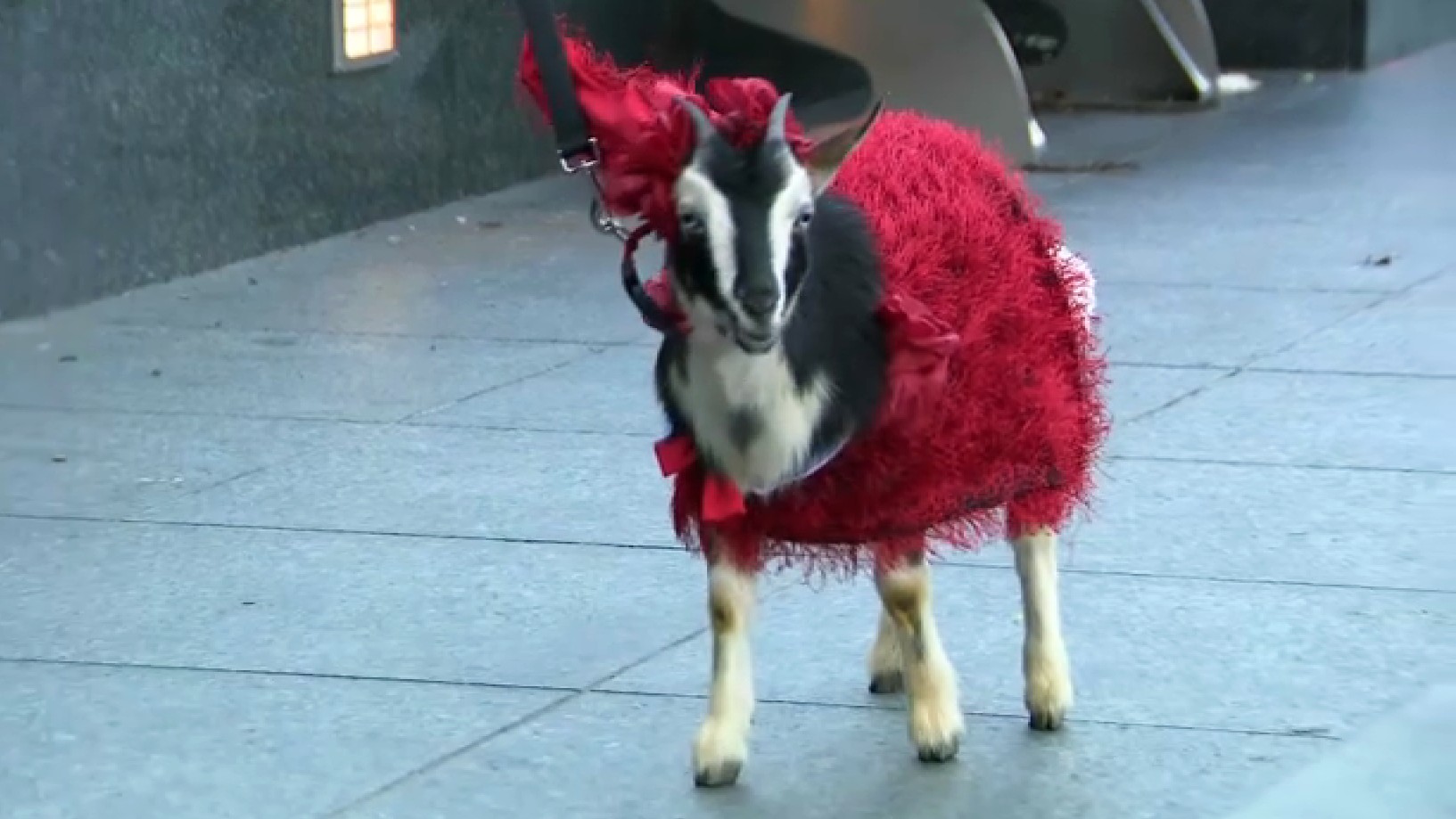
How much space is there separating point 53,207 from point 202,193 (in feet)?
2.92

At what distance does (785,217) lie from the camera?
4.22 m

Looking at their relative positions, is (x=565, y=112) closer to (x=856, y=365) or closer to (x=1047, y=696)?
(x=856, y=365)

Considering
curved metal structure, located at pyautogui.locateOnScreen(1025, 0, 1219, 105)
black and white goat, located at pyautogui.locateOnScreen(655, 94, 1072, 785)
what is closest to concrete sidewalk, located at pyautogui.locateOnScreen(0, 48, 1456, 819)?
black and white goat, located at pyautogui.locateOnScreen(655, 94, 1072, 785)

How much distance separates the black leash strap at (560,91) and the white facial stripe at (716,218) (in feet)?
0.93

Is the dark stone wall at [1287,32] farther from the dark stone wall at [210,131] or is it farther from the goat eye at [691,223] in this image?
the goat eye at [691,223]

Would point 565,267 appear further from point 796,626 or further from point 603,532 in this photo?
point 796,626

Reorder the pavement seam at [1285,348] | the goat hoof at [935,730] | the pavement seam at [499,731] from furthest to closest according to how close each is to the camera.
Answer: the pavement seam at [1285,348] < the goat hoof at [935,730] < the pavement seam at [499,731]

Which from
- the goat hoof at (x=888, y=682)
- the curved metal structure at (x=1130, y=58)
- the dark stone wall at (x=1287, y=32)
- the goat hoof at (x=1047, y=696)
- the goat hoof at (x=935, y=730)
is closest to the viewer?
the goat hoof at (x=935, y=730)

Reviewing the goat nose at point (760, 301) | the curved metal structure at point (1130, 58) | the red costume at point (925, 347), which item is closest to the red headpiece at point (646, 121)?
the red costume at point (925, 347)

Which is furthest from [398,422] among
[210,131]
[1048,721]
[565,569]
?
[1048,721]

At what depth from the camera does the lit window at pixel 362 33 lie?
10.7 metres

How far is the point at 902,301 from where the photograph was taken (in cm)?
457

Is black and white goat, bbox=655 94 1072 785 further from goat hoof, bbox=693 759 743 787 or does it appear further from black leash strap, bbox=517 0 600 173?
black leash strap, bbox=517 0 600 173

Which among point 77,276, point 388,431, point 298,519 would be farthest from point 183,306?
point 298,519
